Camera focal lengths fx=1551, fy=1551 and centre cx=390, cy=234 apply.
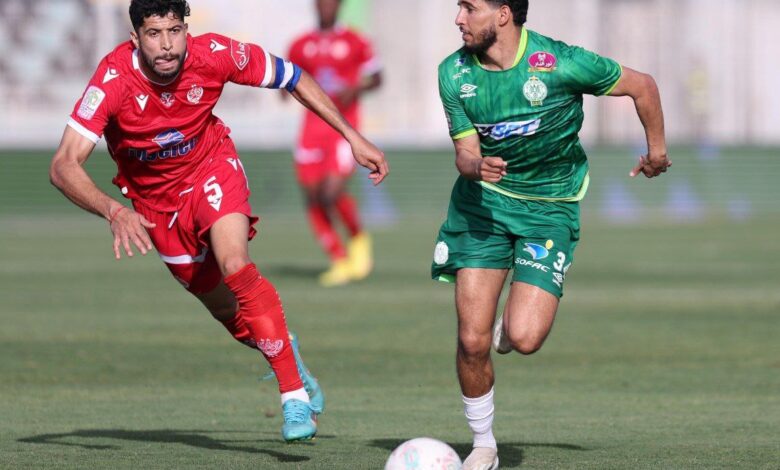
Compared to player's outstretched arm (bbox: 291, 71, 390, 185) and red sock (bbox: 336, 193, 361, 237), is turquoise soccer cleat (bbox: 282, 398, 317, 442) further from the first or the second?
red sock (bbox: 336, 193, 361, 237)

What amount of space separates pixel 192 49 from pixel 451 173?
22.3m

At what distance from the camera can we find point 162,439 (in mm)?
8078

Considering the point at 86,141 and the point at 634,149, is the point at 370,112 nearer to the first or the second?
the point at 634,149

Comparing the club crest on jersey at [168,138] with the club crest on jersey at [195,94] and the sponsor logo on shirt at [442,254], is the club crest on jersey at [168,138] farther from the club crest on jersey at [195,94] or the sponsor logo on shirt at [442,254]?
the sponsor logo on shirt at [442,254]

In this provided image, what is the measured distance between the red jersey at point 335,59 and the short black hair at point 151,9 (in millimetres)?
10280

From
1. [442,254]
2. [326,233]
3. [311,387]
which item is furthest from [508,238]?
[326,233]

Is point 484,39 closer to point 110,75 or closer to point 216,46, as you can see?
point 216,46

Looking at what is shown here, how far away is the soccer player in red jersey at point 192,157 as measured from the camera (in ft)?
24.6

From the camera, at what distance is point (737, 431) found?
27.3ft

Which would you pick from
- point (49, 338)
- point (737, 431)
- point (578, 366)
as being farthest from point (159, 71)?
point (49, 338)

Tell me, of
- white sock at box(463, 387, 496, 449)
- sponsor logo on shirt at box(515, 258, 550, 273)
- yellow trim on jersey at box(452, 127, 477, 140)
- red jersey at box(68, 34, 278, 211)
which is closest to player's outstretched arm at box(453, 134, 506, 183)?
yellow trim on jersey at box(452, 127, 477, 140)

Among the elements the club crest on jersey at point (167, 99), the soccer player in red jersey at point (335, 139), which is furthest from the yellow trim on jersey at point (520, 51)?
the soccer player in red jersey at point (335, 139)

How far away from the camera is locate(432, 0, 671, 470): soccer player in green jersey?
7438 millimetres

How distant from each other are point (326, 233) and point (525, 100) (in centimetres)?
1039
